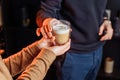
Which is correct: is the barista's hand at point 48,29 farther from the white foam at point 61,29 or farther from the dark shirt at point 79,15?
the dark shirt at point 79,15

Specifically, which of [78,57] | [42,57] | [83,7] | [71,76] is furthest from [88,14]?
[42,57]

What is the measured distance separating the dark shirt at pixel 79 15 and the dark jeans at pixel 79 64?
5cm

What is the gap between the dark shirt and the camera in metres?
1.61

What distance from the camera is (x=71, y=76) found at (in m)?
1.76

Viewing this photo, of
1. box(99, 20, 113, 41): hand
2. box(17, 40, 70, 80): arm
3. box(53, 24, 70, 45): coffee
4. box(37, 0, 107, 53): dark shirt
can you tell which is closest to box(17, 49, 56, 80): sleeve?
box(17, 40, 70, 80): arm

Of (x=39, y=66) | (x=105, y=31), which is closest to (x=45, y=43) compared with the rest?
(x=39, y=66)

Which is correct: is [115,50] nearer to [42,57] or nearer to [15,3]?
[15,3]

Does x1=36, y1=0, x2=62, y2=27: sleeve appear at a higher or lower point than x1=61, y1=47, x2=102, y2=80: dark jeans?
higher

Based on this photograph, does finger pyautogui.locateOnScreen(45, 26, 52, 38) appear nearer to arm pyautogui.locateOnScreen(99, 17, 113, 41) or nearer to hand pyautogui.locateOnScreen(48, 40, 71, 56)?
hand pyautogui.locateOnScreen(48, 40, 71, 56)

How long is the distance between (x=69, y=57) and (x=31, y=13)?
1147 mm

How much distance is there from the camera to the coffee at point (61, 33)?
4.33 feet

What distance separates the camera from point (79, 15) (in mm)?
1624

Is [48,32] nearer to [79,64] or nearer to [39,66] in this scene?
[39,66]

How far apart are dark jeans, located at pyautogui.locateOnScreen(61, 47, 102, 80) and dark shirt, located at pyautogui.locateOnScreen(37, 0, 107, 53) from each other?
1.9 inches
